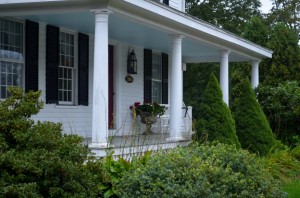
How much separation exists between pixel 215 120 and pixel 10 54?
450 cm

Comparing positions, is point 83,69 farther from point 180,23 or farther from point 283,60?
point 283,60

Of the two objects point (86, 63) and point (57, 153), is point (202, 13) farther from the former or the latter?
point (57, 153)

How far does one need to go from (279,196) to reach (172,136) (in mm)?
5791

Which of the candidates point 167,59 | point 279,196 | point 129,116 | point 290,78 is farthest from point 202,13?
point 279,196

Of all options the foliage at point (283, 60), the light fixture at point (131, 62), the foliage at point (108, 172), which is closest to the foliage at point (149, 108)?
the light fixture at point (131, 62)

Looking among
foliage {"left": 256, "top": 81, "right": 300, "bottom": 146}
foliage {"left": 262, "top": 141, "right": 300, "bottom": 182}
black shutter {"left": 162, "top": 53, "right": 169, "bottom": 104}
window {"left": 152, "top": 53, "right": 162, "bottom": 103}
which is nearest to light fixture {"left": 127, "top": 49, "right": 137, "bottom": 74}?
window {"left": 152, "top": 53, "right": 162, "bottom": 103}

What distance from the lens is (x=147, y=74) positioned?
→ 1568 cm

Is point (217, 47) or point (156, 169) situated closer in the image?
point (156, 169)

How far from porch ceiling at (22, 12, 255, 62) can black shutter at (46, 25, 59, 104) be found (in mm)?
238

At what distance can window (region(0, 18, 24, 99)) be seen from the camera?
10594 mm

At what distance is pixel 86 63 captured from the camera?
1270 centimetres

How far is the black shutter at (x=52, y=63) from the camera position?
1149 centimetres

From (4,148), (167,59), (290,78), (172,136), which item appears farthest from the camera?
(290,78)

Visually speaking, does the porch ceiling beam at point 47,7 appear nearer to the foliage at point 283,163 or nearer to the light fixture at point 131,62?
the foliage at point 283,163
